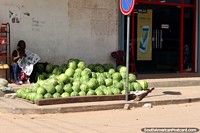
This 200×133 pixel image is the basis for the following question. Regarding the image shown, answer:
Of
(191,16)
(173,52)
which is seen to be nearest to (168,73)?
(173,52)

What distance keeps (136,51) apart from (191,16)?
3245mm

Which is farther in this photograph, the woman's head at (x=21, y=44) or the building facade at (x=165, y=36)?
the building facade at (x=165, y=36)

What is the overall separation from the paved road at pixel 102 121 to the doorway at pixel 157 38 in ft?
21.2

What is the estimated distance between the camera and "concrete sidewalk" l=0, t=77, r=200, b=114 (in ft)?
30.5

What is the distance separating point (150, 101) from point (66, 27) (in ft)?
15.6

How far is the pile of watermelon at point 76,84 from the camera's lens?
10.3 metres

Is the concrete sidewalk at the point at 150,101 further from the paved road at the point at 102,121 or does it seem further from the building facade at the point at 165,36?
the building facade at the point at 165,36

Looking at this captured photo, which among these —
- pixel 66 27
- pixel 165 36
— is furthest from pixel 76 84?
pixel 165 36

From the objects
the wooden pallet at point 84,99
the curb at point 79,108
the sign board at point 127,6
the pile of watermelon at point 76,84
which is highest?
the sign board at point 127,6

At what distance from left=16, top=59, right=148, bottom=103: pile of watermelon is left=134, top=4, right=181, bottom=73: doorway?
13.2ft

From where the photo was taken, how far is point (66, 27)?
1411 centimetres

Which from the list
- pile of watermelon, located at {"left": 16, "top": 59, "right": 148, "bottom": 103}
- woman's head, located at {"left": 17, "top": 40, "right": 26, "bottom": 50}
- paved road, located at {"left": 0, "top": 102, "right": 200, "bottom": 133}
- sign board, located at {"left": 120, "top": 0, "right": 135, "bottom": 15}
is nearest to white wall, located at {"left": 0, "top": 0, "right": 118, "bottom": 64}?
woman's head, located at {"left": 17, "top": 40, "right": 26, "bottom": 50}

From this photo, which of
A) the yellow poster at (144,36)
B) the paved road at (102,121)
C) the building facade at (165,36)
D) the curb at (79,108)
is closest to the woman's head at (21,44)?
the curb at (79,108)

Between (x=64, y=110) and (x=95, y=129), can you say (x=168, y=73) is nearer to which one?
(x=64, y=110)
